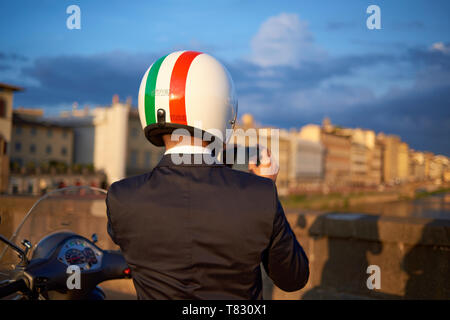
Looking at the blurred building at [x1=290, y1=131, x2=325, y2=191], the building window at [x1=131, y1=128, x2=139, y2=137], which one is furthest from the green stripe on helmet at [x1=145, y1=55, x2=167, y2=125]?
the blurred building at [x1=290, y1=131, x2=325, y2=191]

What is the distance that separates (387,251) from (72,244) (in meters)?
2.69

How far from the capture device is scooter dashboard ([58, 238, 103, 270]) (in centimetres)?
224

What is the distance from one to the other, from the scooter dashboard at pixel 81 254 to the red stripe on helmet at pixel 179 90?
1172 mm

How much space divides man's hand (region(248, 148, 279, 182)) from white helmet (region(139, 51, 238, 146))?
174mm

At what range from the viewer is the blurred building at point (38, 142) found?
4759cm

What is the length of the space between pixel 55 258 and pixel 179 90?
124 centimetres

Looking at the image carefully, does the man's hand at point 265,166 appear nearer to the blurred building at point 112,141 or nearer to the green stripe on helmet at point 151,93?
the green stripe on helmet at point 151,93

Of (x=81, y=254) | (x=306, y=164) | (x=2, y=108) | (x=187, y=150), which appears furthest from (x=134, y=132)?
(x=187, y=150)

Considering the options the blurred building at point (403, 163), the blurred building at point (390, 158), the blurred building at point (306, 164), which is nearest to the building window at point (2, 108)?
Result: the blurred building at point (306, 164)

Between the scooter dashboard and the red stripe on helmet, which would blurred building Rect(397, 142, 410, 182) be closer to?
the scooter dashboard

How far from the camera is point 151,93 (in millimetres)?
1641

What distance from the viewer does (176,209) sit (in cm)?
132

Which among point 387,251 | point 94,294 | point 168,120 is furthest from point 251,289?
point 387,251
